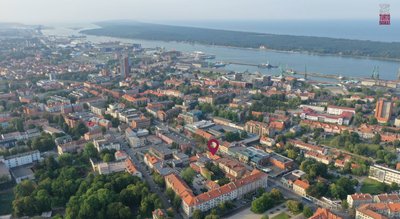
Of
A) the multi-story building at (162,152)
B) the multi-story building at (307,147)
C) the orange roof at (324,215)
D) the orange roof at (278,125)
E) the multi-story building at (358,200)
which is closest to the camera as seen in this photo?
the orange roof at (324,215)

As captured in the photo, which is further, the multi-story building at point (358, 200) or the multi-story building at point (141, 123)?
the multi-story building at point (141, 123)

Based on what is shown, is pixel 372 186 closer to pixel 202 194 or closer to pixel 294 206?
pixel 294 206

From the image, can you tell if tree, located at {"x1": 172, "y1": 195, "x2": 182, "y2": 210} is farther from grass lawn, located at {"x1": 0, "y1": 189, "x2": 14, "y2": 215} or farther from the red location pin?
grass lawn, located at {"x1": 0, "y1": 189, "x2": 14, "y2": 215}

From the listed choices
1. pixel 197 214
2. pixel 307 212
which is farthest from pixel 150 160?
pixel 307 212

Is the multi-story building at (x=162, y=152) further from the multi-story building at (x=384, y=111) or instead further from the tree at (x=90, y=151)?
the multi-story building at (x=384, y=111)

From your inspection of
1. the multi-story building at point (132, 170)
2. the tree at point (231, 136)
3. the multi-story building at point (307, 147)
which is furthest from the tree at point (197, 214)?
the multi-story building at point (307, 147)
